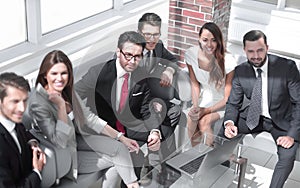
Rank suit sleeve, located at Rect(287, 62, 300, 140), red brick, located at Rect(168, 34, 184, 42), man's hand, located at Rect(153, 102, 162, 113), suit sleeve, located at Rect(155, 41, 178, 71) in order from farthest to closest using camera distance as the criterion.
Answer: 1. red brick, located at Rect(168, 34, 184, 42)
2. suit sleeve, located at Rect(287, 62, 300, 140)
3. suit sleeve, located at Rect(155, 41, 178, 71)
4. man's hand, located at Rect(153, 102, 162, 113)

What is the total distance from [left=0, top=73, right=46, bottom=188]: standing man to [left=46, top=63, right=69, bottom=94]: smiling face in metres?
0.22

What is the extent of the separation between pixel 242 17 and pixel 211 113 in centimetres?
189

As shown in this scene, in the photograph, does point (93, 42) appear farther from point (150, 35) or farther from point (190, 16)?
point (190, 16)

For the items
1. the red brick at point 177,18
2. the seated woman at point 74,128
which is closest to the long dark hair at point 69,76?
the seated woman at point 74,128

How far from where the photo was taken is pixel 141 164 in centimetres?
371

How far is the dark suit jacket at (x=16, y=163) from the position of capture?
117 inches

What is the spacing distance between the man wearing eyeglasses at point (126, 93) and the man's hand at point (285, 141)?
1.12m

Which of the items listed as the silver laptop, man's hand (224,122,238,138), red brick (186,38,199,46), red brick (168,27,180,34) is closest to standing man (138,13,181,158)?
the silver laptop

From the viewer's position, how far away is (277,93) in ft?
13.9

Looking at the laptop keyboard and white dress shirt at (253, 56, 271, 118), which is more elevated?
white dress shirt at (253, 56, 271, 118)

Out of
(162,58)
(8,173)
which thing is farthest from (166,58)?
(8,173)

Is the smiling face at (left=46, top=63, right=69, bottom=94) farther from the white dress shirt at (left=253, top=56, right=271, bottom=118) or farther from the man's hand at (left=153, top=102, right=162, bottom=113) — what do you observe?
the white dress shirt at (left=253, top=56, right=271, bottom=118)

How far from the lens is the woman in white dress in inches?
162

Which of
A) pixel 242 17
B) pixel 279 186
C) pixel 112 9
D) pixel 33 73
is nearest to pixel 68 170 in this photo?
pixel 33 73
